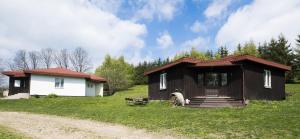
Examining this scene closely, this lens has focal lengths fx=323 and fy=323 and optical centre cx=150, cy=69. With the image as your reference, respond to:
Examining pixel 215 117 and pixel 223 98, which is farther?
pixel 223 98

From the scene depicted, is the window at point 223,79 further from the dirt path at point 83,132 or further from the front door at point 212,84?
the dirt path at point 83,132

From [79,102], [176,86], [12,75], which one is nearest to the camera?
[176,86]

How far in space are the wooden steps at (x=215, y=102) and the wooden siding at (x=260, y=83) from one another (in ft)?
3.10

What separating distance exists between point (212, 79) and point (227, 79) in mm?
1261

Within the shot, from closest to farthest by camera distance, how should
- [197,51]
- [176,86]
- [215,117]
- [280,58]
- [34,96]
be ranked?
[215,117] → [176,86] → [34,96] → [280,58] → [197,51]

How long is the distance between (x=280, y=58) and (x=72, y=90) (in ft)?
103

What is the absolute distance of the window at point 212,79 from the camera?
24.5 meters

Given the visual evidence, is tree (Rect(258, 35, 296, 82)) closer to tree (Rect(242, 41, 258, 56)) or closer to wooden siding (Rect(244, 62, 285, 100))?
tree (Rect(242, 41, 258, 56))

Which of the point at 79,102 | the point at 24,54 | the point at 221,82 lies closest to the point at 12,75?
the point at 79,102

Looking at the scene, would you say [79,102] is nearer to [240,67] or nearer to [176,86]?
[176,86]

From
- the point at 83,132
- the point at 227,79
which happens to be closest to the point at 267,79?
the point at 227,79

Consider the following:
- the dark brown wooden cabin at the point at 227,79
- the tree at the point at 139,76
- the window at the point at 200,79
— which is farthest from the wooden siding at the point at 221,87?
the tree at the point at 139,76

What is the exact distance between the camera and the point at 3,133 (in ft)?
39.5

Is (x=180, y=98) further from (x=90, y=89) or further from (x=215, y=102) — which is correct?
(x=90, y=89)
